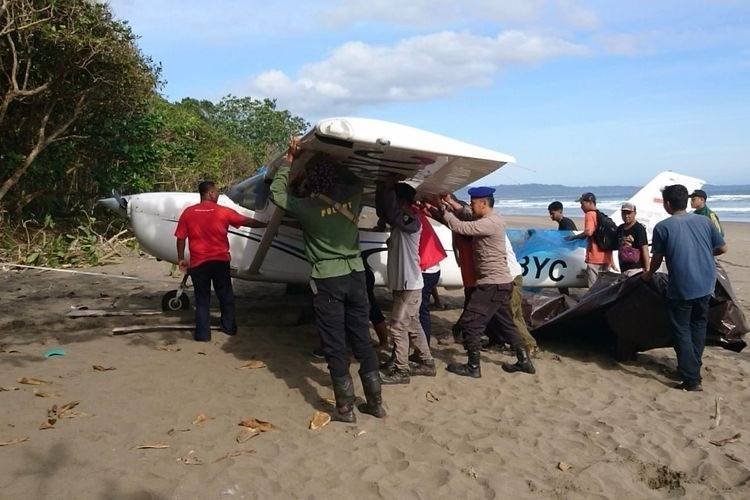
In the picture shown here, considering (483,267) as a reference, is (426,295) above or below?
below

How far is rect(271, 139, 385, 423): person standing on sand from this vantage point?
13.6 feet

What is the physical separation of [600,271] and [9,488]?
6971 mm

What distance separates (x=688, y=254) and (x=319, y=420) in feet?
11.5

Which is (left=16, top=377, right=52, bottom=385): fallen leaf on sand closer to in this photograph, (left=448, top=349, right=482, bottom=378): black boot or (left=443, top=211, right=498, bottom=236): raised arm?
(left=448, top=349, right=482, bottom=378): black boot

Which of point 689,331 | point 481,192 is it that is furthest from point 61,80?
point 689,331

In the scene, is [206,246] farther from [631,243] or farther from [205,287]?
[631,243]

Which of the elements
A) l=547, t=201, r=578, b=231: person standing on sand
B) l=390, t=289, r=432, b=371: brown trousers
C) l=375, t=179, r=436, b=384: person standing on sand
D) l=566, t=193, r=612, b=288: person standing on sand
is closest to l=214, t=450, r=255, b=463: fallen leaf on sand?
l=375, t=179, r=436, b=384: person standing on sand

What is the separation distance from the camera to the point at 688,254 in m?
5.03

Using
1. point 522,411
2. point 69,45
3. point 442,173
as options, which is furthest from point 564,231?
point 69,45

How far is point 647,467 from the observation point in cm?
363

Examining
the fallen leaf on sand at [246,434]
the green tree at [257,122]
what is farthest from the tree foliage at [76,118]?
the green tree at [257,122]

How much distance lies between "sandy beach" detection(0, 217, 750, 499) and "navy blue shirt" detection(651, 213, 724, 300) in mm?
948

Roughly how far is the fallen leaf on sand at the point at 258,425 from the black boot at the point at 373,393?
0.73 m

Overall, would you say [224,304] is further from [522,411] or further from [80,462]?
[522,411]
